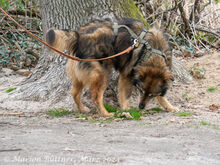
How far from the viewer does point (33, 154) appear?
270cm

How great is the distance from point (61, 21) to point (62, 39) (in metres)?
1.34

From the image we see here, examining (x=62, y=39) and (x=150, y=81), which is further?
(x=150, y=81)

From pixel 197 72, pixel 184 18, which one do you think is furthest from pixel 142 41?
pixel 184 18

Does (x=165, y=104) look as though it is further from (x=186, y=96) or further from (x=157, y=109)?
(x=186, y=96)

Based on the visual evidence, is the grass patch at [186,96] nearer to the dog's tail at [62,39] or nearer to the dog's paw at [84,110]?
the dog's paw at [84,110]

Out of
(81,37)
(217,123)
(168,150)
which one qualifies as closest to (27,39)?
(81,37)

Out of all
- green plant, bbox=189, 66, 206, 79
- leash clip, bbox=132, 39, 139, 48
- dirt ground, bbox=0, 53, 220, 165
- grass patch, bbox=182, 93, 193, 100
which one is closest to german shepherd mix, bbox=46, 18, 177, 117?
leash clip, bbox=132, 39, 139, 48

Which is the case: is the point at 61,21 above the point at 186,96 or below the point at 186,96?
above

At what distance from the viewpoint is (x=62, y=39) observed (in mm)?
4738

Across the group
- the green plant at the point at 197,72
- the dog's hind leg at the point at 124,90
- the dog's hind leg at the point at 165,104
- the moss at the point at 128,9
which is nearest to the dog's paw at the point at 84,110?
the dog's hind leg at the point at 124,90

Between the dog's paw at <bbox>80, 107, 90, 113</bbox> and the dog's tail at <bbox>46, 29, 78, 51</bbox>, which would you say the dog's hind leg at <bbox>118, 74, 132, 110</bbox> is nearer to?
the dog's paw at <bbox>80, 107, 90, 113</bbox>

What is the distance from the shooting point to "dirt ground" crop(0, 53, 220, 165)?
105 inches

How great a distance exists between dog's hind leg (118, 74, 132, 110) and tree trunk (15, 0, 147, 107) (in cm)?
42

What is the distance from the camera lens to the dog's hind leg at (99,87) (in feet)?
16.6
